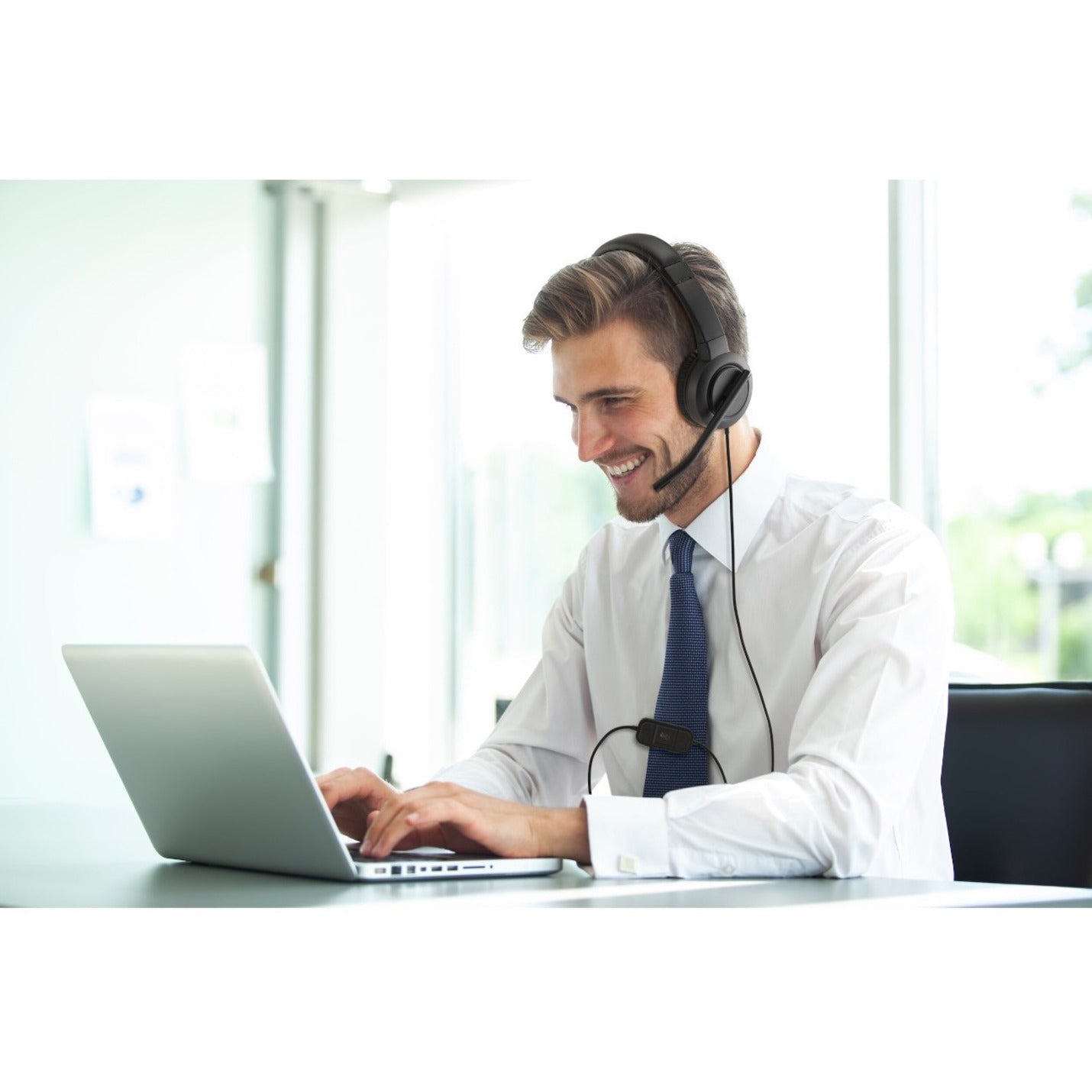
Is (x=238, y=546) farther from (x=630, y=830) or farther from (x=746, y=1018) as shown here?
(x=746, y=1018)

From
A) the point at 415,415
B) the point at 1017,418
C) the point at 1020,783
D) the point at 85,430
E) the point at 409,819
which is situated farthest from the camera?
the point at 415,415

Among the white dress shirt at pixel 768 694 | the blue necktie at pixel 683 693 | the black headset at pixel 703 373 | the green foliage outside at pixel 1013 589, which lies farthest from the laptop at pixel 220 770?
the green foliage outside at pixel 1013 589

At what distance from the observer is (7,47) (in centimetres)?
150

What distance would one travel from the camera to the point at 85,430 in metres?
2.67

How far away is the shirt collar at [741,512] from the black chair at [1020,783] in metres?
0.29

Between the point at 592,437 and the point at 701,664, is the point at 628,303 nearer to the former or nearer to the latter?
the point at 592,437

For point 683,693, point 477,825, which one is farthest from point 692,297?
point 477,825

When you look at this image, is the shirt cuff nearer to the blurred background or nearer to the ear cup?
the ear cup

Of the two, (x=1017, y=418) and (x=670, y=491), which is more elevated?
(x=1017, y=418)

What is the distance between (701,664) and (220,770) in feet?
1.93

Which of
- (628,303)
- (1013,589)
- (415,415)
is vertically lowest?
(1013,589)

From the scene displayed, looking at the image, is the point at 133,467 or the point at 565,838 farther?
the point at 133,467

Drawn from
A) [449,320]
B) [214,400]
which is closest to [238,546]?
[214,400]

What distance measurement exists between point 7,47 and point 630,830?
119cm
